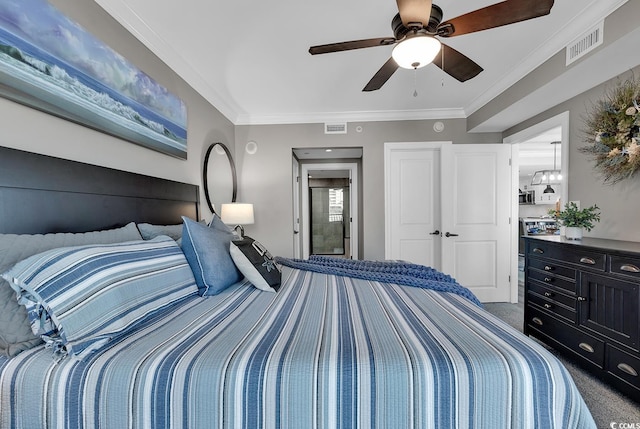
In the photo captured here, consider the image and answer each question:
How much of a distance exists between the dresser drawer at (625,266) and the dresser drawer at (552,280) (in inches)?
12.7

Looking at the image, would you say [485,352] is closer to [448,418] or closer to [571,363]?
[448,418]

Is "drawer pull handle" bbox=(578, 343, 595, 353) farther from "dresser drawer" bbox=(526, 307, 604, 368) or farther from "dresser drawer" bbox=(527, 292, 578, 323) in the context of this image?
"dresser drawer" bbox=(527, 292, 578, 323)

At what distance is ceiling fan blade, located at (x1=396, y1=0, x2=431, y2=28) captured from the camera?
1287 millimetres

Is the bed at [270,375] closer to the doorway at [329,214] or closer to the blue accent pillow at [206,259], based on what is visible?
the blue accent pillow at [206,259]

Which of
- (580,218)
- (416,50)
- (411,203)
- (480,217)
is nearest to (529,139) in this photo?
(480,217)

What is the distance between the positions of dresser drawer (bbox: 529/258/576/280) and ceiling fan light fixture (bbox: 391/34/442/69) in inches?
71.8

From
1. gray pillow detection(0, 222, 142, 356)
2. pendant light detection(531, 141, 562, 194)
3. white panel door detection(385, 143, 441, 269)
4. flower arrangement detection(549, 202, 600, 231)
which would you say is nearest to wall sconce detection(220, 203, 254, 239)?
gray pillow detection(0, 222, 142, 356)

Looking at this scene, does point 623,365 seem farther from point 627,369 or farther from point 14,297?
point 14,297

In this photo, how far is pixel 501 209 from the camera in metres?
3.41

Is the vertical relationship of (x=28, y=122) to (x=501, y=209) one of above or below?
above

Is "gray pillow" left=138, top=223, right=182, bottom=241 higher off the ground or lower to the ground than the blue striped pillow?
higher

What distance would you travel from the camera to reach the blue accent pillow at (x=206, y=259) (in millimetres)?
1441

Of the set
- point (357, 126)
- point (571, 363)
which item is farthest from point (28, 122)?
point (571, 363)

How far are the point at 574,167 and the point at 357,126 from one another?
2.31m
